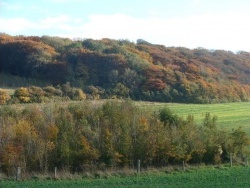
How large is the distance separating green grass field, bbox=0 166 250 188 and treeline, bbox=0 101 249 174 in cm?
448

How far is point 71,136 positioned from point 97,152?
255 cm

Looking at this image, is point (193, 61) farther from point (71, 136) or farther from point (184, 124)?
point (71, 136)

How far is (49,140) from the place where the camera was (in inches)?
1428

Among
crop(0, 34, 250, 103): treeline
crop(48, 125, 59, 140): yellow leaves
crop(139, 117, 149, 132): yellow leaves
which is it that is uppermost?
crop(0, 34, 250, 103): treeline

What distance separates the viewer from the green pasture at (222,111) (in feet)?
220

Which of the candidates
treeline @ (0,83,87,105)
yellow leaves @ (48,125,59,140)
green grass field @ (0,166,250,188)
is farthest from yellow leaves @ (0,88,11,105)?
green grass field @ (0,166,250,188)

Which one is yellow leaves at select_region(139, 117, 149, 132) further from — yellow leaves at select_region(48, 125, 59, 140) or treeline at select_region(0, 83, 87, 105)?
treeline at select_region(0, 83, 87, 105)

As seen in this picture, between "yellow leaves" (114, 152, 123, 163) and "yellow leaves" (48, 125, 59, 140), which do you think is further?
"yellow leaves" (48, 125, 59, 140)

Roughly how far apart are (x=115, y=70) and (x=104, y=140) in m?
38.1

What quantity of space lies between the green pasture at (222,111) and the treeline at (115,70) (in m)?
2.48

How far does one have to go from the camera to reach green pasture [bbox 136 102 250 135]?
220 ft

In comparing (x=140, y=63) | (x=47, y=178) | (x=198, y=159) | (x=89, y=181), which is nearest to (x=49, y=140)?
(x=47, y=178)

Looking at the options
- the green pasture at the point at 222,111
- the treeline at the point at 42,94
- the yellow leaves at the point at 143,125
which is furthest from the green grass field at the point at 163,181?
the green pasture at the point at 222,111

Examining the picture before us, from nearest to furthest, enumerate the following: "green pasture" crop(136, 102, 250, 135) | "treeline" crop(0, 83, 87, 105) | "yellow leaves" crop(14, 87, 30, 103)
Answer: "treeline" crop(0, 83, 87, 105) → "yellow leaves" crop(14, 87, 30, 103) → "green pasture" crop(136, 102, 250, 135)
